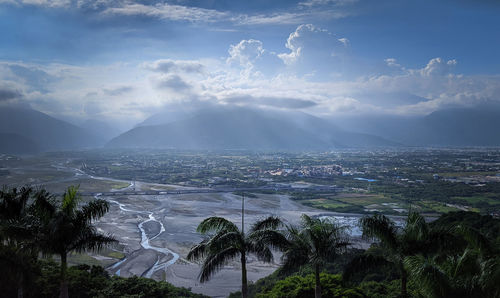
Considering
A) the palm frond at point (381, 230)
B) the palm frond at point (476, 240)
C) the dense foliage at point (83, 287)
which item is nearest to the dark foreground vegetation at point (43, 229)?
the dense foliage at point (83, 287)

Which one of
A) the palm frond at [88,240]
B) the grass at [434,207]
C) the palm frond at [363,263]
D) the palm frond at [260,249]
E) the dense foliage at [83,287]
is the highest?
the palm frond at [88,240]

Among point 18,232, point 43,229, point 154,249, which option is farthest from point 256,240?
point 154,249

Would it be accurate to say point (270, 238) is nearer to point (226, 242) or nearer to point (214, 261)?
point (226, 242)

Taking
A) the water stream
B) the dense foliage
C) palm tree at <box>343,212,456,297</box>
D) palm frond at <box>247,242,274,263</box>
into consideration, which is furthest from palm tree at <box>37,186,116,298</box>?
the water stream

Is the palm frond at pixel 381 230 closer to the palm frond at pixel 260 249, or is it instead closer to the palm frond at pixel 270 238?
the palm frond at pixel 270 238

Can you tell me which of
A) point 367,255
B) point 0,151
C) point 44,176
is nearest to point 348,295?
point 367,255

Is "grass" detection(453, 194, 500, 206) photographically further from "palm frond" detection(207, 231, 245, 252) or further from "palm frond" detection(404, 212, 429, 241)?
"palm frond" detection(207, 231, 245, 252)
